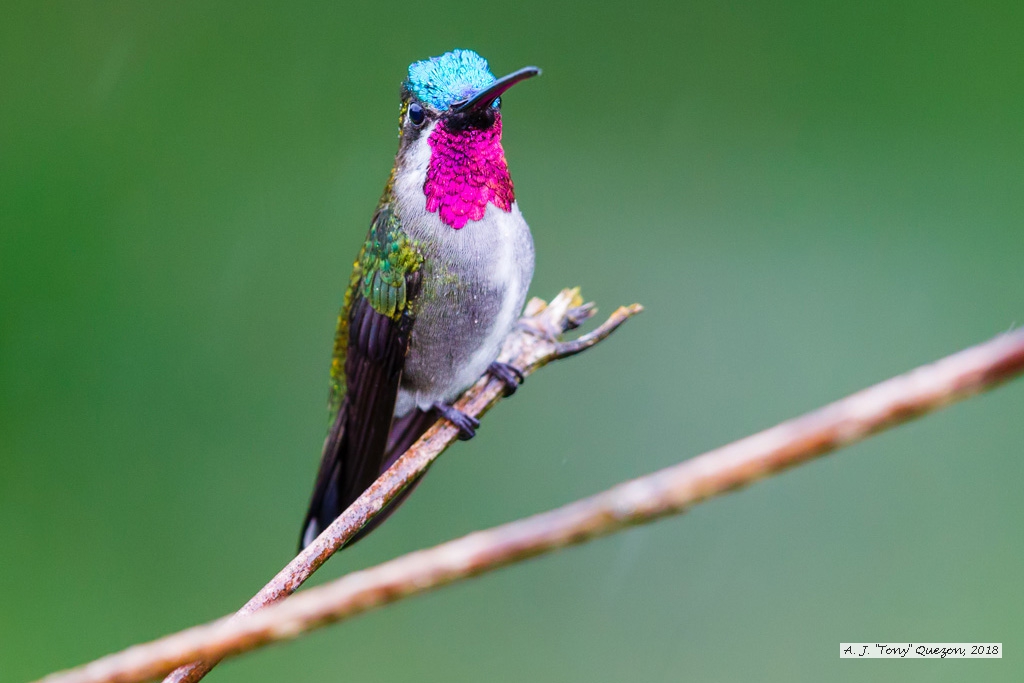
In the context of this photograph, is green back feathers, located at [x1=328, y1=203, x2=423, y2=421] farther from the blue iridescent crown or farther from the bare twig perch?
the bare twig perch

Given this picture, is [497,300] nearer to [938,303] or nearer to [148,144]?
[938,303]

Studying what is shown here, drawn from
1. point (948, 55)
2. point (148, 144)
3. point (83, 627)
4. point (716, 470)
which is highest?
point (948, 55)

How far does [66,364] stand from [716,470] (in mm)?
3130

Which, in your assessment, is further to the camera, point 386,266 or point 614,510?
point 386,266

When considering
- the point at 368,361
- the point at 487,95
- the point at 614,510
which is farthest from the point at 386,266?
the point at 614,510

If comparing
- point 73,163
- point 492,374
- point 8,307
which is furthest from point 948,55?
point 8,307

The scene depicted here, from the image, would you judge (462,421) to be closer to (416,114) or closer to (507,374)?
(507,374)

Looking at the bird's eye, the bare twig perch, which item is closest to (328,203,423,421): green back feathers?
the bird's eye

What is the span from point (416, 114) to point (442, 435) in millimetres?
609

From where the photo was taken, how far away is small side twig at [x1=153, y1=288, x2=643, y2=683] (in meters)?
1.24

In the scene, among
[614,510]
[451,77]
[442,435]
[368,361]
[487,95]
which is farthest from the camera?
[368,361]

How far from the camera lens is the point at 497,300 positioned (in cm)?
183

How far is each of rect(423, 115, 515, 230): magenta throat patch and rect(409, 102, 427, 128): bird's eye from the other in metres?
0.04

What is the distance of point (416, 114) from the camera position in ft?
5.62
